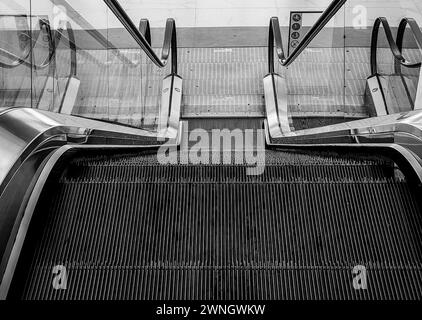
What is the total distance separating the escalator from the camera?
204 centimetres

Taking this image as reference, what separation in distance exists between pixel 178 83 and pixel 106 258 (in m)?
6.35

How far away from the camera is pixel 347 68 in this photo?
7219mm

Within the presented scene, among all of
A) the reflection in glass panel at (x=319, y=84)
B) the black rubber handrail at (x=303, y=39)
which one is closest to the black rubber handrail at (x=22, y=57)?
the black rubber handrail at (x=303, y=39)

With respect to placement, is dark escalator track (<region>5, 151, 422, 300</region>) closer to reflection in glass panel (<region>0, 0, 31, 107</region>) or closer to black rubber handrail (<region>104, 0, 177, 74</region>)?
reflection in glass panel (<region>0, 0, 31, 107</region>)

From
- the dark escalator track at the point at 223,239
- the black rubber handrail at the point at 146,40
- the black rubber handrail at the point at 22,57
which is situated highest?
the black rubber handrail at the point at 146,40

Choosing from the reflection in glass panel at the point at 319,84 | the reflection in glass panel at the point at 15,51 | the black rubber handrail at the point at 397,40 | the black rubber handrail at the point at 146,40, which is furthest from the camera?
the reflection in glass panel at the point at 319,84

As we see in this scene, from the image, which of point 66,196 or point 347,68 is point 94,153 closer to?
point 66,196

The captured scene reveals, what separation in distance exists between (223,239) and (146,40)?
17.3ft

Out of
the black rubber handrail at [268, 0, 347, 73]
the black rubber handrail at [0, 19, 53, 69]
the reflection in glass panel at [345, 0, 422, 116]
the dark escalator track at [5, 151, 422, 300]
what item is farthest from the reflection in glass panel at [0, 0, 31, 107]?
the reflection in glass panel at [345, 0, 422, 116]

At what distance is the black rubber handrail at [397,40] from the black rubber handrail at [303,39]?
0.94 m

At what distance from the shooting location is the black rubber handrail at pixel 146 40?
439 centimetres

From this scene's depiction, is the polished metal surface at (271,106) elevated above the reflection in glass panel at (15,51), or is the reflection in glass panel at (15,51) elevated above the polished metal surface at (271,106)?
the polished metal surface at (271,106)

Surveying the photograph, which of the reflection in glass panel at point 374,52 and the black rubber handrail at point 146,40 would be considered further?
the reflection in glass panel at point 374,52

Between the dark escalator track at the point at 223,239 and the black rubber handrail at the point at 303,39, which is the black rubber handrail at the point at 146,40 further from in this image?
the dark escalator track at the point at 223,239
